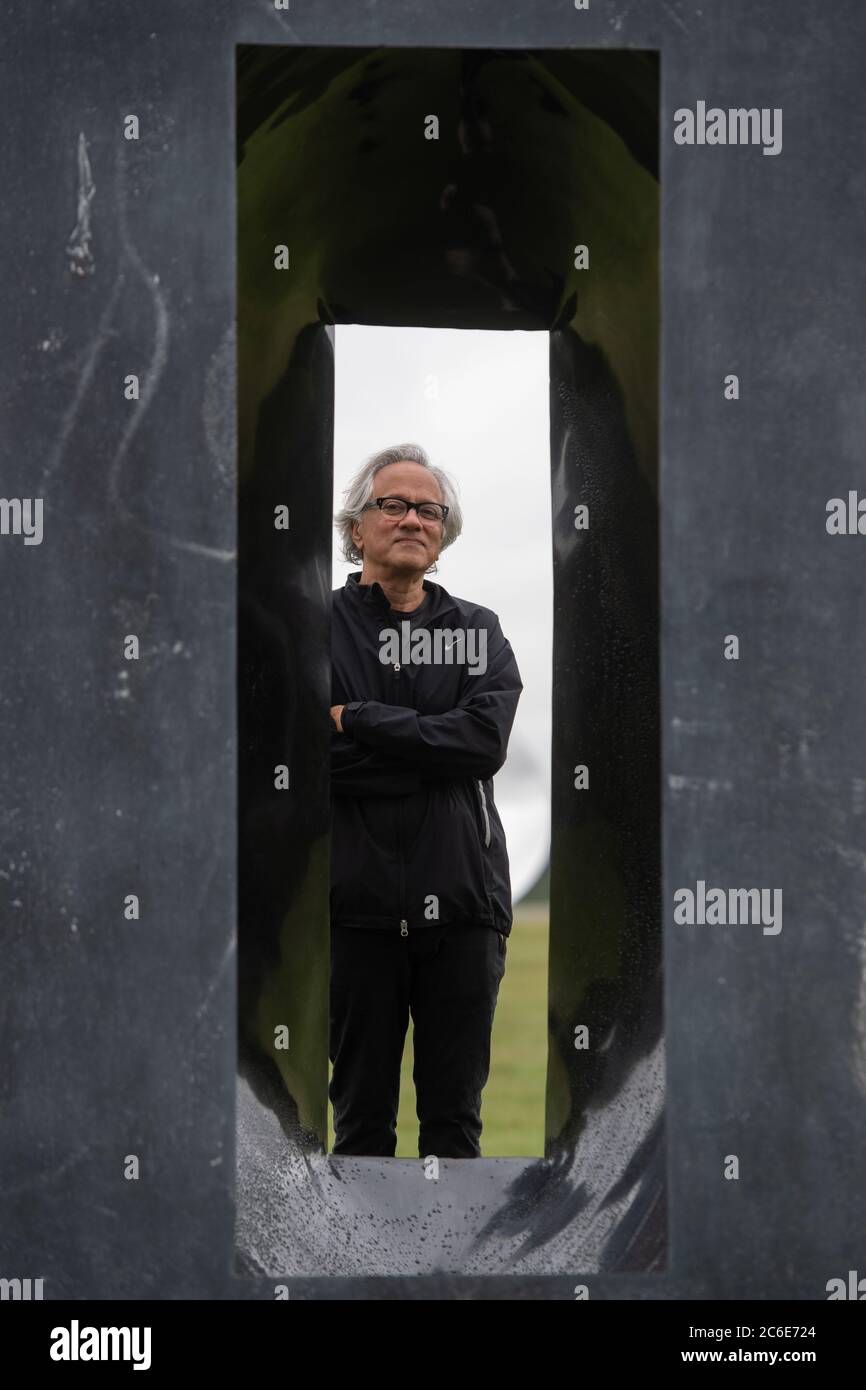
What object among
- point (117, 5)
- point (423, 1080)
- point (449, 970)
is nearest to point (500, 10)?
point (117, 5)

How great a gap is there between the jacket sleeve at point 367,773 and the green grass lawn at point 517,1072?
37.2 inches

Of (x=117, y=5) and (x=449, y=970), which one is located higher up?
(x=117, y=5)

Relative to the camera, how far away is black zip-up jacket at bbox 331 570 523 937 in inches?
155

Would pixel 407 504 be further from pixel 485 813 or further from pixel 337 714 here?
pixel 485 813

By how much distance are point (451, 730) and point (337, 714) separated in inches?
11.6

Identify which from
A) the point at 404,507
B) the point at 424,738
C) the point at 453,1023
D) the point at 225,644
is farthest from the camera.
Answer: the point at 404,507

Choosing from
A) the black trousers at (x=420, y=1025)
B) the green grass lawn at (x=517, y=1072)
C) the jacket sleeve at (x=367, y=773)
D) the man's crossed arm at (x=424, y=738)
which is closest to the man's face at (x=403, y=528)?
the man's crossed arm at (x=424, y=738)

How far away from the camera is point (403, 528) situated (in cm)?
409

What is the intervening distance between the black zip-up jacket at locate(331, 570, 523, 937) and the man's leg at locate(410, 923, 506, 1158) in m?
0.05

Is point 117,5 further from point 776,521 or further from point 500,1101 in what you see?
point 500,1101

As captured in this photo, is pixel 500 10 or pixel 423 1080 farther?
pixel 423 1080

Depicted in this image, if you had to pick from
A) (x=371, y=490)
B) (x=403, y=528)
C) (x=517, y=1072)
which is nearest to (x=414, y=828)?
(x=403, y=528)

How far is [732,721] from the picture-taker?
326 centimetres

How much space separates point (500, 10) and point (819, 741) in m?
1.51
